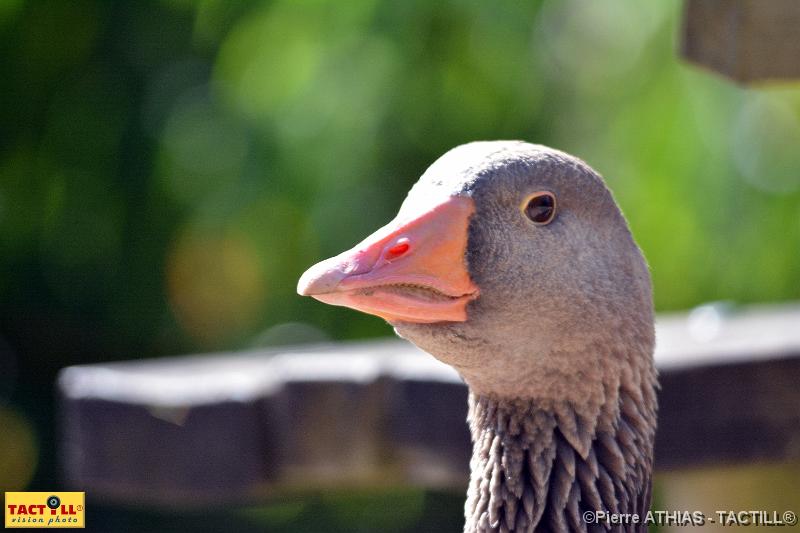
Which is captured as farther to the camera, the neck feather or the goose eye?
the neck feather

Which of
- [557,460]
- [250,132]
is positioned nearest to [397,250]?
[557,460]

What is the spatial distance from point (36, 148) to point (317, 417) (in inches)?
175

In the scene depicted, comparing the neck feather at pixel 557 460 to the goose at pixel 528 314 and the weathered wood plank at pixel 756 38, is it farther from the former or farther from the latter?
the weathered wood plank at pixel 756 38

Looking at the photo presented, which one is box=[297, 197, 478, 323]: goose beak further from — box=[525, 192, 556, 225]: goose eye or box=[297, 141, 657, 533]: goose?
box=[525, 192, 556, 225]: goose eye

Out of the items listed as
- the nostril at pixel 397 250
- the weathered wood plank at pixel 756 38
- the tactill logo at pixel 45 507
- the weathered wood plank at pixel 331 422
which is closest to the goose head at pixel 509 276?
the nostril at pixel 397 250

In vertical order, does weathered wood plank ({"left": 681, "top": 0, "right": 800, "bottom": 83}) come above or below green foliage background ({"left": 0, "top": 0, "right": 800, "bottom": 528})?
below

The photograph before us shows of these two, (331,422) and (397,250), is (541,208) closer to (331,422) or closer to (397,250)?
(397,250)

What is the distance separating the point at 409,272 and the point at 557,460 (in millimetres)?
570

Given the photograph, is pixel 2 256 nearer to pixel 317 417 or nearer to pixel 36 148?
pixel 36 148

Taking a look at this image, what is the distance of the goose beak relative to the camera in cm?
189

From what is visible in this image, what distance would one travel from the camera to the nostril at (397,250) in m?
1.94

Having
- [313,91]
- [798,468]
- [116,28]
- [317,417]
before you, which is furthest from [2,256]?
[798,468]

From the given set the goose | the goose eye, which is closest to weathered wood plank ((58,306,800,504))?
the goose

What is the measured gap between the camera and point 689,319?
172 inches
